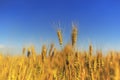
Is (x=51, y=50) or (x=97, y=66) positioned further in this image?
(x=51, y=50)

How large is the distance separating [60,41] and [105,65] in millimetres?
767

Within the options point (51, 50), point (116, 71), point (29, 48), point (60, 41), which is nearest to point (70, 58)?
point (60, 41)

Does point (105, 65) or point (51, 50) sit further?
point (51, 50)

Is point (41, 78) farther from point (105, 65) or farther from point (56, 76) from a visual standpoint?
point (105, 65)

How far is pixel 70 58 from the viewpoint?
398 centimetres

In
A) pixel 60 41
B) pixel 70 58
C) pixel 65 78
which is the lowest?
pixel 65 78

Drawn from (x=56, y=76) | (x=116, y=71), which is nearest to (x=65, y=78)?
(x=56, y=76)

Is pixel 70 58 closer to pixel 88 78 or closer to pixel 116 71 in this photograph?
pixel 88 78

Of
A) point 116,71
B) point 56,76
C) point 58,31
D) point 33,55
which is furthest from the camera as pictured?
point 33,55

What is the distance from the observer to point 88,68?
4.01 m

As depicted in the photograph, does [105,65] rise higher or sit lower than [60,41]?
lower

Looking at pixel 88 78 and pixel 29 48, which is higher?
pixel 29 48

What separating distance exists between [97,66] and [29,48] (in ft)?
4.81

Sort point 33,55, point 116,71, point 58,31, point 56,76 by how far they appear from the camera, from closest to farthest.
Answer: point 116,71
point 56,76
point 58,31
point 33,55
